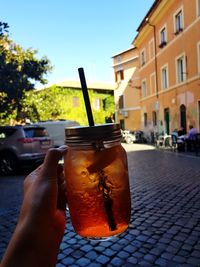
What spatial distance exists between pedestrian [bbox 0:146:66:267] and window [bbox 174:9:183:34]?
795 inches

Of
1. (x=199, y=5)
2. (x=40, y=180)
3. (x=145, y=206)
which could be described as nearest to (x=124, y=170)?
(x=40, y=180)

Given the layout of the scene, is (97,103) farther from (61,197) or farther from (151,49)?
(61,197)

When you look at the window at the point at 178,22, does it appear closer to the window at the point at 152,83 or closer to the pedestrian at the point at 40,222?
the window at the point at 152,83

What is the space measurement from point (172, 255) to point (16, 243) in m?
2.98

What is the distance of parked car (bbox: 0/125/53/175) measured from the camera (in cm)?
1099

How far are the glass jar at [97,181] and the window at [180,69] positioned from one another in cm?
1962

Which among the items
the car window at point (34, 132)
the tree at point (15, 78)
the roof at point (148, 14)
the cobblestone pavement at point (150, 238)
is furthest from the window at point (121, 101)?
the cobblestone pavement at point (150, 238)

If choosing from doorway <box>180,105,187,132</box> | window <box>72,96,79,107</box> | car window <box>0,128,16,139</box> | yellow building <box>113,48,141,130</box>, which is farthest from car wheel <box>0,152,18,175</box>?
window <box>72,96,79,107</box>

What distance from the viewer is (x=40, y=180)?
1.02 meters

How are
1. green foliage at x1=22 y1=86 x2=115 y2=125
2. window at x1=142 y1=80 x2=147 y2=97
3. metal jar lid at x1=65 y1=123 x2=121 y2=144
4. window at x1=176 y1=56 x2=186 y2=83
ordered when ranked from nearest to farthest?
metal jar lid at x1=65 y1=123 x2=121 y2=144, window at x1=176 y1=56 x2=186 y2=83, green foliage at x1=22 y1=86 x2=115 y2=125, window at x1=142 y1=80 x2=147 y2=97

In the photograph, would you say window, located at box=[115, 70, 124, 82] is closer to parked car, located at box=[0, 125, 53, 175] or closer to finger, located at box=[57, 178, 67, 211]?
parked car, located at box=[0, 125, 53, 175]

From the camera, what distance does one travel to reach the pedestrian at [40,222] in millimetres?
896

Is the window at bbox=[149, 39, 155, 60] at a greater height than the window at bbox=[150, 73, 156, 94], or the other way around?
the window at bbox=[149, 39, 155, 60]

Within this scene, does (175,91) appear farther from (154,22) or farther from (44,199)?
(44,199)
